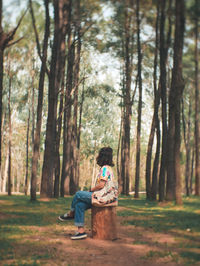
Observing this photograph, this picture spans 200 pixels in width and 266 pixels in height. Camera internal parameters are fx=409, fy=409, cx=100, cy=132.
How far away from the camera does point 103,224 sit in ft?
26.1

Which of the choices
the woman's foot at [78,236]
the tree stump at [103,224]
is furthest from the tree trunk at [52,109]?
the woman's foot at [78,236]

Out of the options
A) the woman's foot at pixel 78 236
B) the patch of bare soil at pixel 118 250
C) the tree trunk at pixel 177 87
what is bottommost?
the patch of bare soil at pixel 118 250

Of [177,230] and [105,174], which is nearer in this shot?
[105,174]

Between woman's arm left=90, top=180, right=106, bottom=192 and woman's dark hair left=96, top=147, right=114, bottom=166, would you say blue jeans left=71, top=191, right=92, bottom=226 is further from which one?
woman's dark hair left=96, top=147, right=114, bottom=166

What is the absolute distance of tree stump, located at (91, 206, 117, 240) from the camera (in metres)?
7.96

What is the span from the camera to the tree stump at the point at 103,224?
7.96 m

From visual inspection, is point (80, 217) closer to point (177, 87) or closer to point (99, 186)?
point (99, 186)

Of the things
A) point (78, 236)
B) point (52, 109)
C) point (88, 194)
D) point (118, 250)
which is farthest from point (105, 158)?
point (52, 109)

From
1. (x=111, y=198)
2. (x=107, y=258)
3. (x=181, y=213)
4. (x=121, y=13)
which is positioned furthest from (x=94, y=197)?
(x=121, y=13)

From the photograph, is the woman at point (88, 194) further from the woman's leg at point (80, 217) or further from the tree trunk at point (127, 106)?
the tree trunk at point (127, 106)

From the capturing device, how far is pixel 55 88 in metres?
18.6

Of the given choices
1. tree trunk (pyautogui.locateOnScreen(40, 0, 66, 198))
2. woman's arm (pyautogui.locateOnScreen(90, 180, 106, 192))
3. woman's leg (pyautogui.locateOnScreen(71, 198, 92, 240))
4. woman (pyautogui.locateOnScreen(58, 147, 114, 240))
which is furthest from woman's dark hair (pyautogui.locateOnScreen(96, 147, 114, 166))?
tree trunk (pyautogui.locateOnScreen(40, 0, 66, 198))

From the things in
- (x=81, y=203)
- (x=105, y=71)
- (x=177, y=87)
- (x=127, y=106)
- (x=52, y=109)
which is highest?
(x=105, y=71)

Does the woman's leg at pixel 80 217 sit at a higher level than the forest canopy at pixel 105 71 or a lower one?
lower
